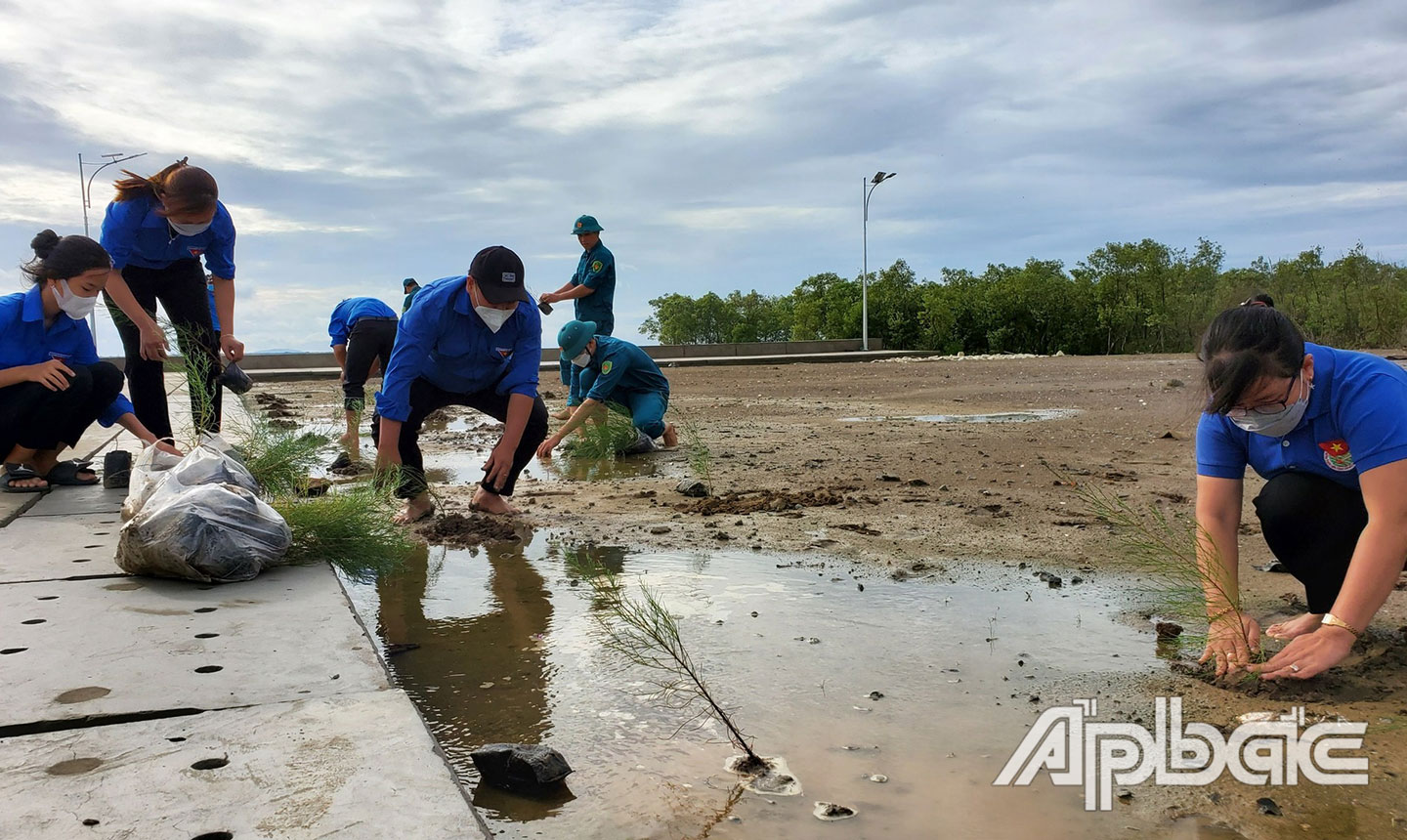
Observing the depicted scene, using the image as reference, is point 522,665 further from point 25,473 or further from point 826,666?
point 25,473

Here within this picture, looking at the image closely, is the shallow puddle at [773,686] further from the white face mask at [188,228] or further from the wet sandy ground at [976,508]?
the white face mask at [188,228]

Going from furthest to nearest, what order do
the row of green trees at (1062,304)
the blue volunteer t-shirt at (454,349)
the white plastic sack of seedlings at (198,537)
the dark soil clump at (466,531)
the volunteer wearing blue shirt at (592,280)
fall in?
the row of green trees at (1062,304) → the volunteer wearing blue shirt at (592,280) → the blue volunteer t-shirt at (454,349) → the dark soil clump at (466,531) → the white plastic sack of seedlings at (198,537)

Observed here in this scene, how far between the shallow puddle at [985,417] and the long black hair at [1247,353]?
6.77 metres

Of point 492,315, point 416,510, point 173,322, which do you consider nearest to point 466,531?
point 416,510

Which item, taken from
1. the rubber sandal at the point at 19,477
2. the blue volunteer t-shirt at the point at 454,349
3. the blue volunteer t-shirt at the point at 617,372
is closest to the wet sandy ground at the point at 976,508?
the blue volunteer t-shirt at the point at 617,372

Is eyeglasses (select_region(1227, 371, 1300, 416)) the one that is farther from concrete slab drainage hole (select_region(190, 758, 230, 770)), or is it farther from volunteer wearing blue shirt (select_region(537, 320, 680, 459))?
volunteer wearing blue shirt (select_region(537, 320, 680, 459))

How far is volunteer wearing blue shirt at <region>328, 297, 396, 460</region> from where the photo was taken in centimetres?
780

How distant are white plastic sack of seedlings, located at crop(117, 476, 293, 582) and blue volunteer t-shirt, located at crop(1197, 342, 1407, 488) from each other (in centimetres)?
288

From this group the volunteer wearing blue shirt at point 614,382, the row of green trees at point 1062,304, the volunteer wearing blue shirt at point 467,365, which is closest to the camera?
the volunteer wearing blue shirt at point 467,365

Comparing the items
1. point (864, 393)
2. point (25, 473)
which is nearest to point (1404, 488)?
point (25, 473)

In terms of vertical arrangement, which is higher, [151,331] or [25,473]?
[151,331]

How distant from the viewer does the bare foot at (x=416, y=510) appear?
503cm

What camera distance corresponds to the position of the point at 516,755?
2137 mm

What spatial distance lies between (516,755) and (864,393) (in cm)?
1183
